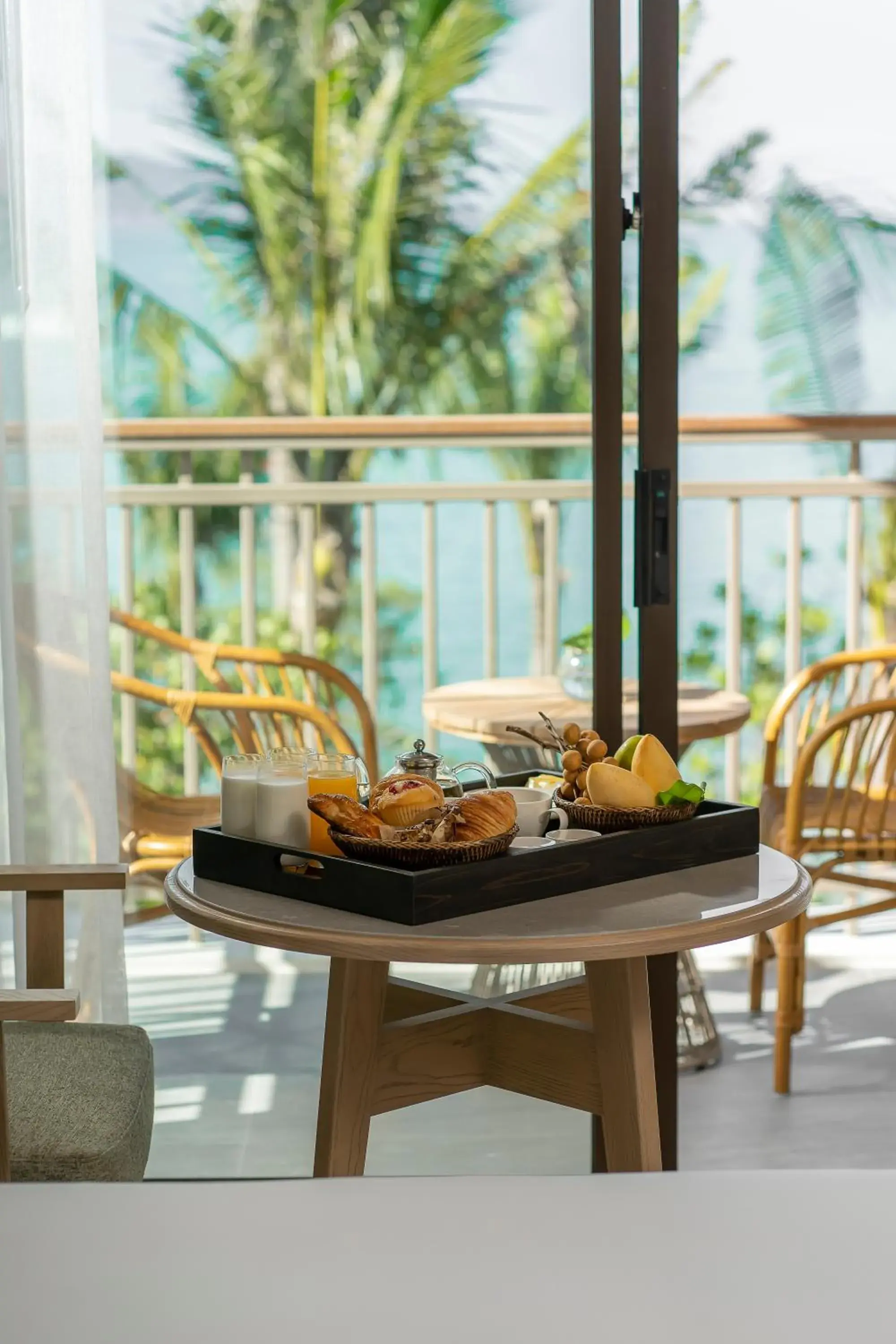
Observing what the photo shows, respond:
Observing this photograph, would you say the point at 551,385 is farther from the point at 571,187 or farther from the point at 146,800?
the point at 146,800

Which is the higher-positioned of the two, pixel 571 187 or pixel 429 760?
pixel 571 187

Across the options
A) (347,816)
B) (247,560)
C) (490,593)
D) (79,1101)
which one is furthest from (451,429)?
(79,1101)

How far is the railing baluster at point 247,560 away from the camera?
2334mm

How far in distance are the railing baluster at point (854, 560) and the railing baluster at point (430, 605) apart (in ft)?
2.14

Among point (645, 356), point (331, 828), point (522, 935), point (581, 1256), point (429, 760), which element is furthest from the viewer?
point (645, 356)

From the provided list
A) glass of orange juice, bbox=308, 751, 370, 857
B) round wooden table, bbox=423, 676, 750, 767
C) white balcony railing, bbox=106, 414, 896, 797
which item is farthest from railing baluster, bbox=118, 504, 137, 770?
glass of orange juice, bbox=308, 751, 370, 857

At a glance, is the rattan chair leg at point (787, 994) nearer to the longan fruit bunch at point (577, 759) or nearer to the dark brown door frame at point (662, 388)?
the dark brown door frame at point (662, 388)

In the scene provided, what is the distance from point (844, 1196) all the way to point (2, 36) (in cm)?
191

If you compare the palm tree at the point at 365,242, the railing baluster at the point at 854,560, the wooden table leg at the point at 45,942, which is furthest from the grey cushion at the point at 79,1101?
the railing baluster at the point at 854,560

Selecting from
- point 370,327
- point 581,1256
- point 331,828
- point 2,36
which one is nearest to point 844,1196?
point 581,1256


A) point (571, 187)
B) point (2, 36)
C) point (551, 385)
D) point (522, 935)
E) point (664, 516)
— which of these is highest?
point (2, 36)

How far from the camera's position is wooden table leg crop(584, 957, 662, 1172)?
1.76 meters

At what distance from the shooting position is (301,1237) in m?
1.09

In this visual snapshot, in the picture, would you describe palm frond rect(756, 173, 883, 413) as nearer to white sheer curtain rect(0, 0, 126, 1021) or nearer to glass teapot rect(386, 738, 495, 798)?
glass teapot rect(386, 738, 495, 798)
